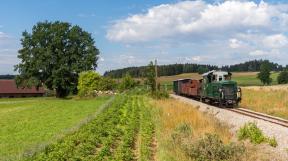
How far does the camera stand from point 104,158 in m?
14.0

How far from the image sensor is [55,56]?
249 ft

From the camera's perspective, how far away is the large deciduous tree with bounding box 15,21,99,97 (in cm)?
7462

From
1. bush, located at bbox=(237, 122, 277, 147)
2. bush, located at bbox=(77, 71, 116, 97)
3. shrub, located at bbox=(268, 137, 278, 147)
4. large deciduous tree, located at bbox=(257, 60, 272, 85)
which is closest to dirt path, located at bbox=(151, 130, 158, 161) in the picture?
bush, located at bbox=(237, 122, 277, 147)

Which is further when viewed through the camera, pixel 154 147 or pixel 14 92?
pixel 14 92

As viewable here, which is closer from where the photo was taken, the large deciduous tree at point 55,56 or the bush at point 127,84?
the large deciduous tree at point 55,56

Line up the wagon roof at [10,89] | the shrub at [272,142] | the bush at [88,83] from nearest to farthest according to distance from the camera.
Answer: the shrub at [272,142], the bush at [88,83], the wagon roof at [10,89]

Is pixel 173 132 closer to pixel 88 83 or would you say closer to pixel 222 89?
pixel 222 89

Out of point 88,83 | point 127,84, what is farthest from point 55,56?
point 127,84

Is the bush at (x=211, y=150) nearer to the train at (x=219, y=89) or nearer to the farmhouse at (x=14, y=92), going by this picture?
the train at (x=219, y=89)

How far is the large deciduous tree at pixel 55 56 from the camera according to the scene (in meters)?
74.6

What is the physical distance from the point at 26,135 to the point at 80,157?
8.06m

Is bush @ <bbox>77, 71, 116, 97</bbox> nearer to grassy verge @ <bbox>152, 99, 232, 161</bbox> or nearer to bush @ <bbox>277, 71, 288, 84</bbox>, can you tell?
grassy verge @ <bbox>152, 99, 232, 161</bbox>

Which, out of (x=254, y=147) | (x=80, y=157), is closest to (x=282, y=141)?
(x=254, y=147)

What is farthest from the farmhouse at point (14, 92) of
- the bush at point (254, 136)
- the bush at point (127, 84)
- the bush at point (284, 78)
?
the bush at point (254, 136)
